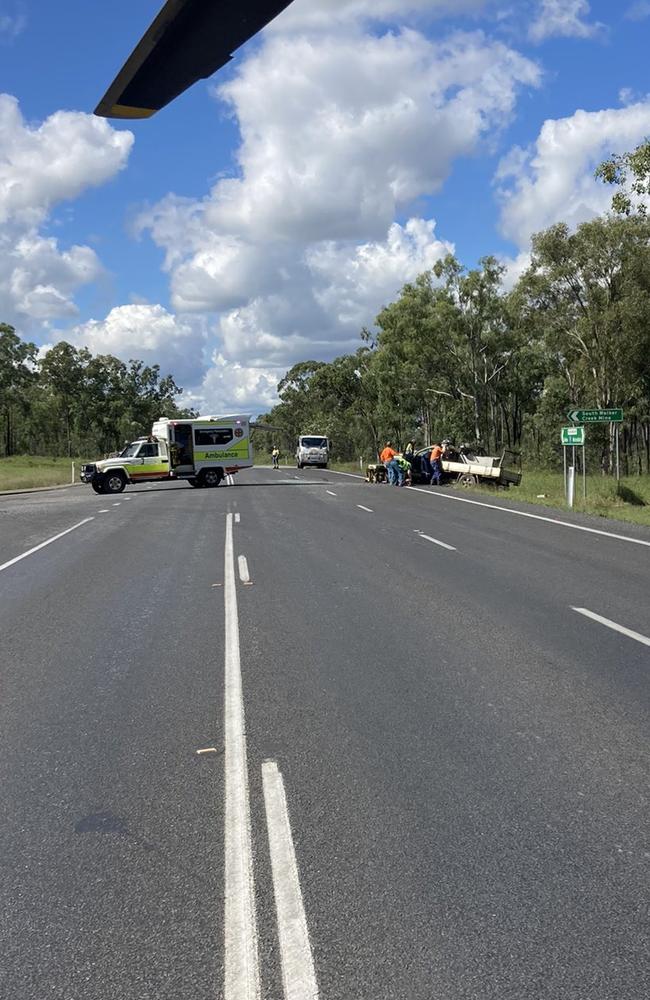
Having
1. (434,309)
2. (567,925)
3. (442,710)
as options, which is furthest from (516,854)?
(434,309)

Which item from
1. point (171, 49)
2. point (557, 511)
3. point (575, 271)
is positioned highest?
point (575, 271)

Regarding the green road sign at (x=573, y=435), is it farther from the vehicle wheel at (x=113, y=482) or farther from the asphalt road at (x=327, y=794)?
the vehicle wheel at (x=113, y=482)

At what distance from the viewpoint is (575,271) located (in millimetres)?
42281

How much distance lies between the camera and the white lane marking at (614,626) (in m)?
7.85

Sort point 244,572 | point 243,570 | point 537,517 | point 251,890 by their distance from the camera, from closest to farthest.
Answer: point 251,890, point 244,572, point 243,570, point 537,517

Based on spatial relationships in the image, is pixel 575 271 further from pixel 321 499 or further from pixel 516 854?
pixel 516 854

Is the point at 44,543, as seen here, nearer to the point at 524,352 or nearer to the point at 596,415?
the point at 596,415

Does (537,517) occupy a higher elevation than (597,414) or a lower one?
lower

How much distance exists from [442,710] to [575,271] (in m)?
40.2

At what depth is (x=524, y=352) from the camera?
5694 centimetres

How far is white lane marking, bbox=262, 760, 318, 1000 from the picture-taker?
292cm

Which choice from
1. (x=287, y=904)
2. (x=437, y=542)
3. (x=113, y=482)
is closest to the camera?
(x=287, y=904)

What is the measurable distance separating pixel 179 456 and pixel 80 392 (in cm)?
5593

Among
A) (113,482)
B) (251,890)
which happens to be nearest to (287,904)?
(251,890)
